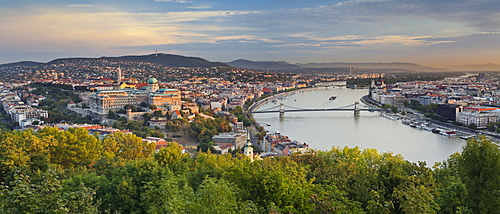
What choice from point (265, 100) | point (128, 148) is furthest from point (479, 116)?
point (265, 100)

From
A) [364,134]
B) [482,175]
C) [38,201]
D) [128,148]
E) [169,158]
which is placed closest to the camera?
[38,201]

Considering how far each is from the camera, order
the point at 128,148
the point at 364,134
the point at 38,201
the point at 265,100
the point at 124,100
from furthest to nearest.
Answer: the point at 265,100 < the point at 124,100 < the point at 364,134 < the point at 128,148 < the point at 38,201

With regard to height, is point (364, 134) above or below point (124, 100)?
below

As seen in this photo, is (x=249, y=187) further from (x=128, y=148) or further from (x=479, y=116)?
(x=479, y=116)

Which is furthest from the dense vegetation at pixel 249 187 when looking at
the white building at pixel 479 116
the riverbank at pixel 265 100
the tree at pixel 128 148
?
the riverbank at pixel 265 100

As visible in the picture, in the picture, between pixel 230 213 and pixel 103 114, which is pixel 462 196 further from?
pixel 103 114

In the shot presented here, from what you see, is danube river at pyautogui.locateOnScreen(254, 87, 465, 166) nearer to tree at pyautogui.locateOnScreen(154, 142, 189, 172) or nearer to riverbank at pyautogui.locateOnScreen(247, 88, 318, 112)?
riverbank at pyautogui.locateOnScreen(247, 88, 318, 112)

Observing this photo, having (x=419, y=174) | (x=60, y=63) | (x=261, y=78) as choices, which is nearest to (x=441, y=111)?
(x=419, y=174)
